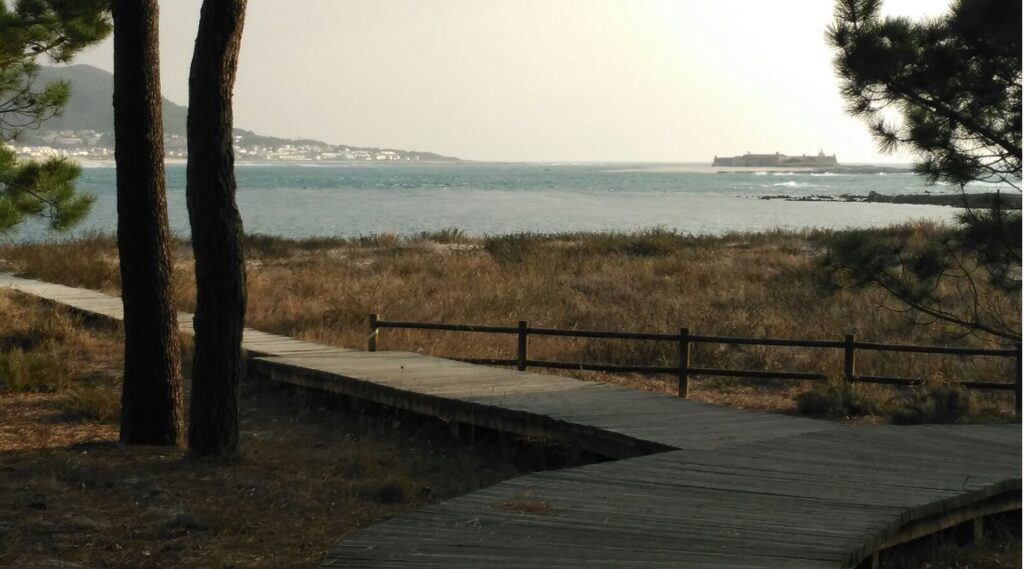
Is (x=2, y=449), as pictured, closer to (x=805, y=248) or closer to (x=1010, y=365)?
(x=1010, y=365)

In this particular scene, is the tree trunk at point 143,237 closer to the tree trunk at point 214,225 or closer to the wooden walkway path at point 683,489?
the tree trunk at point 214,225

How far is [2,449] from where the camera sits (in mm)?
9797

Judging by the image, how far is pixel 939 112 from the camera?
10.9 metres

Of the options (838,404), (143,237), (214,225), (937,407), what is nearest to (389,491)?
(214,225)

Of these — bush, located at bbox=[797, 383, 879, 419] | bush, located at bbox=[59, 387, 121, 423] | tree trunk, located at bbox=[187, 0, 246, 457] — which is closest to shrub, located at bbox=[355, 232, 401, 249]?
bush, located at bbox=[59, 387, 121, 423]

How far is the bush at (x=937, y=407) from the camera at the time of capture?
38.1 feet

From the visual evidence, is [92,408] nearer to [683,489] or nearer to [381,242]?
[683,489]

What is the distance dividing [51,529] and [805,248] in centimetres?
3091

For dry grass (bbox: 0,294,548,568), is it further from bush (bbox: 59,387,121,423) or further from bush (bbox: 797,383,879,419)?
bush (bbox: 797,383,879,419)

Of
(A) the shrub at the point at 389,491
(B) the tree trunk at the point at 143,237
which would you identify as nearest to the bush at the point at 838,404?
(A) the shrub at the point at 389,491

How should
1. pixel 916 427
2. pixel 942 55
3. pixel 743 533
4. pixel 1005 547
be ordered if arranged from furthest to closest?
1. pixel 942 55
2. pixel 916 427
3. pixel 1005 547
4. pixel 743 533

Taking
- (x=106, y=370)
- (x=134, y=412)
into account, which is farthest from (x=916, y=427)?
(x=106, y=370)

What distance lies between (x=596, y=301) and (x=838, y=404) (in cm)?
942

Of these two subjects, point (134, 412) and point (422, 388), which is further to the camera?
point (422, 388)
